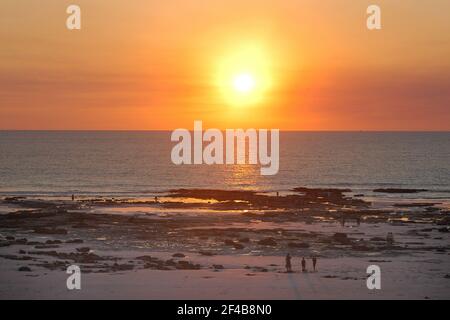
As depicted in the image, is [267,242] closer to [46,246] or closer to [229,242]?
[229,242]

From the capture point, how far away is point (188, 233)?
65.0 meters

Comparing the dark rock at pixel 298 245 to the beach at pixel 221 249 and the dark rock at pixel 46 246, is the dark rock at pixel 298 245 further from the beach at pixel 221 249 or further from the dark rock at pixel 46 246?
the dark rock at pixel 46 246

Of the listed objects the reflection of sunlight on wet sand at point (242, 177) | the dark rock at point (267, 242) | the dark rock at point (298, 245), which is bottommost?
the dark rock at point (298, 245)

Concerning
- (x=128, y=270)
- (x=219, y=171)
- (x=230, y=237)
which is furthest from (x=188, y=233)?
(x=219, y=171)

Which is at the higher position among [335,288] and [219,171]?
[219,171]

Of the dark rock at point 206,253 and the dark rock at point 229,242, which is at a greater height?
the dark rock at point 229,242

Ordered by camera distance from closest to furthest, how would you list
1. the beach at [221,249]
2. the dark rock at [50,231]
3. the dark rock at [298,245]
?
the beach at [221,249] → the dark rock at [298,245] → the dark rock at [50,231]

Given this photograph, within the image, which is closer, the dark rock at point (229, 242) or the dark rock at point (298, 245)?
the dark rock at point (298, 245)

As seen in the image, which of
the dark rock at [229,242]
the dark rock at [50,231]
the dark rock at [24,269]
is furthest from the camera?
the dark rock at [50,231]

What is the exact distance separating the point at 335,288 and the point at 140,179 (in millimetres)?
104566

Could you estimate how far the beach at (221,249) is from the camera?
142 feet

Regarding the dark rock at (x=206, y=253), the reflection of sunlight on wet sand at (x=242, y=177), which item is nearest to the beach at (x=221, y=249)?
the dark rock at (x=206, y=253)

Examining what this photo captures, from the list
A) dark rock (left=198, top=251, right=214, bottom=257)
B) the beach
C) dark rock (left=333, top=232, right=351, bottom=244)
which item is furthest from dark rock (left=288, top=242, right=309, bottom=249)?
dark rock (left=198, top=251, right=214, bottom=257)
